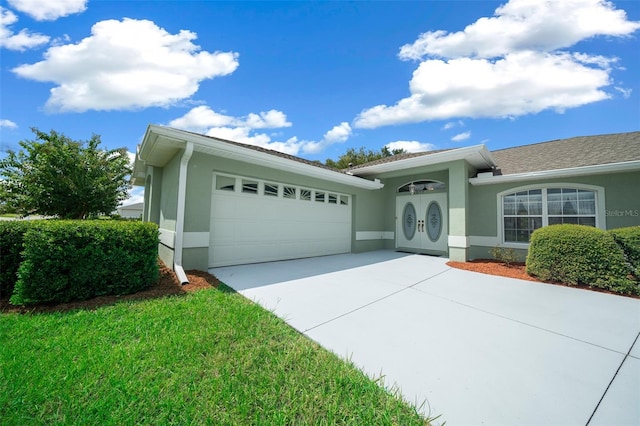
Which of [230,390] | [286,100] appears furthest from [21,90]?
[230,390]

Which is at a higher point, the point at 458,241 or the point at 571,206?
the point at 571,206

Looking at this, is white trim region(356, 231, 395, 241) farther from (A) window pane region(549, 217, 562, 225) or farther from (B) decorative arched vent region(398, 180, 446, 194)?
(A) window pane region(549, 217, 562, 225)

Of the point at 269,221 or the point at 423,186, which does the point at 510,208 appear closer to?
Result: the point at 423,186

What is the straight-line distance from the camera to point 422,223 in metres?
9.86

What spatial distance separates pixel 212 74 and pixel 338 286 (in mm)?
7633

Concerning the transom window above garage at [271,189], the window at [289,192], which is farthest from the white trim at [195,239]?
the window at [289,192]

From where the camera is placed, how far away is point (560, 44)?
6.43m

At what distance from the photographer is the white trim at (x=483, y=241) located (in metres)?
8.43

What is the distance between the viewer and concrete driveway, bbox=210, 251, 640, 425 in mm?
1948

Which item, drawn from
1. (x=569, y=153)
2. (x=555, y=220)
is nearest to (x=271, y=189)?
(x=555, y=220)

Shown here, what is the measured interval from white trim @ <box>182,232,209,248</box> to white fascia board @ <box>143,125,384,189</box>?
2.06 meters

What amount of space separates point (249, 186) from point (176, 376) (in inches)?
211

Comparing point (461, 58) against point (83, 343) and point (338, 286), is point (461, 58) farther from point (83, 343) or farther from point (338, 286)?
point (83, 343)

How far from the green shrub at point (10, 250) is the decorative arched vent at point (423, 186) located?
35.1 feet
